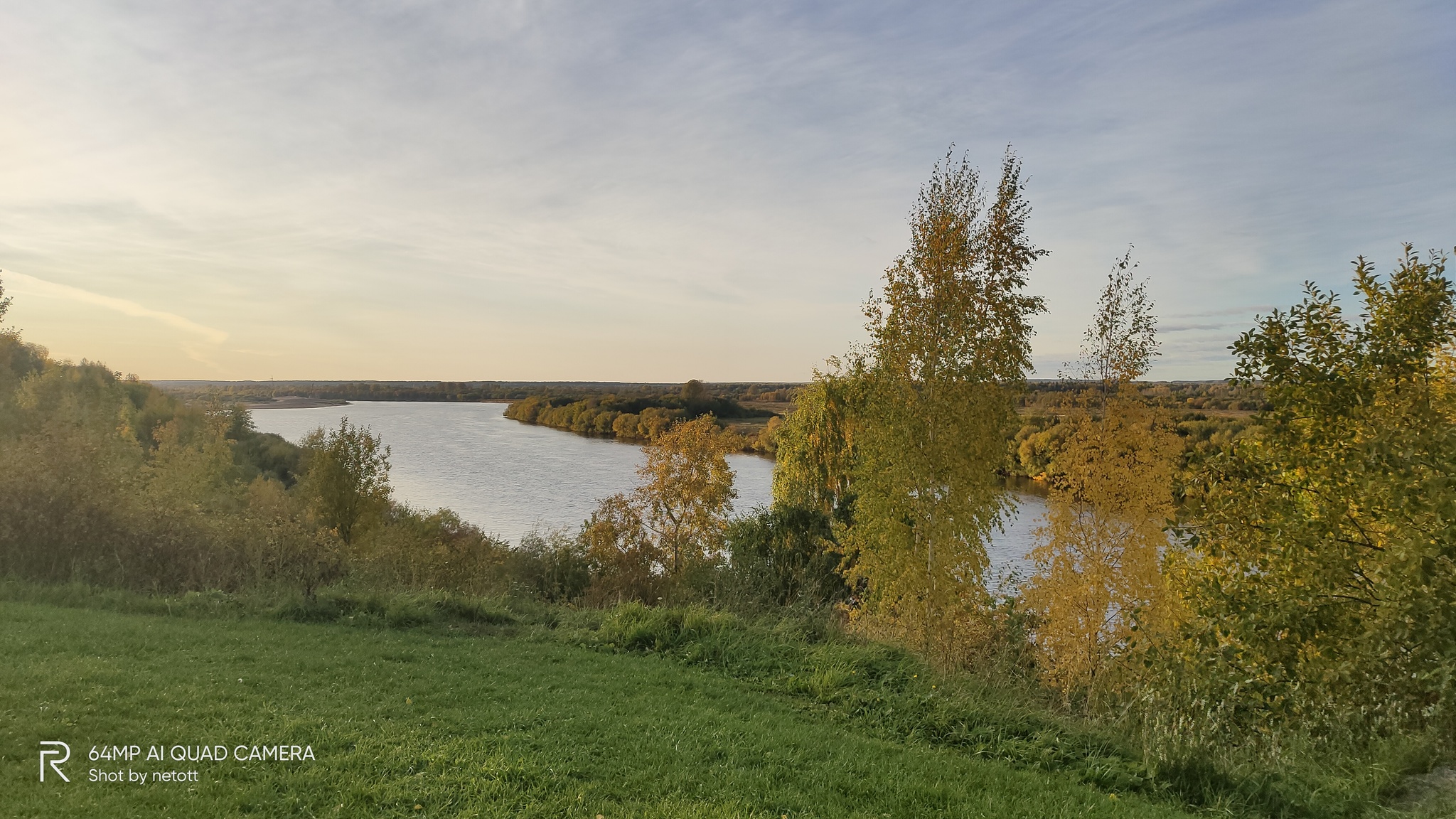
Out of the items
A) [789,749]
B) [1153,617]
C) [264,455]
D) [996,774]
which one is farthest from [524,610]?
[264,455]

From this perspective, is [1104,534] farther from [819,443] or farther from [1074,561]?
[819,443]

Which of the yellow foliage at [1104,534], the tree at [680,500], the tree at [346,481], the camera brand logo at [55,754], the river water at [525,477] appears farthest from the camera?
the river water at [525,477]

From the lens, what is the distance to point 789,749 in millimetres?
6137

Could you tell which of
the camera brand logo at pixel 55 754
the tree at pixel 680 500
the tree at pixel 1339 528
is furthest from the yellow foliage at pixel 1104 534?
the tree at pixel 680 500

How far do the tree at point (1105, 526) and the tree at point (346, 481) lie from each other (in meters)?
34.0

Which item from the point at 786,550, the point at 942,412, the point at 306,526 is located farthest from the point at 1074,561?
the point at 306,526

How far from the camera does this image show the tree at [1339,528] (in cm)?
600

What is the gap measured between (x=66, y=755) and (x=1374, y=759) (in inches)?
391

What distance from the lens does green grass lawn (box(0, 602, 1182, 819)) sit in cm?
473

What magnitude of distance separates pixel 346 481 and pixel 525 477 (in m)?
25.5

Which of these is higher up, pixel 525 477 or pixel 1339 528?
pixel 1339 528

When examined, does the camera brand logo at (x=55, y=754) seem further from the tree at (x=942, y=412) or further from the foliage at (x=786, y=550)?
the foliage at (x=786, y=550)

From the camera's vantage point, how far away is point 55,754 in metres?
4.88

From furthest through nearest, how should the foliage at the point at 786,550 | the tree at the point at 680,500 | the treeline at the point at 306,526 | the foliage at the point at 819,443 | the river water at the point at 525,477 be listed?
1. the river water at the point at 525,477
2. the tree at the point at 680,500
3. the foliage at the point at 819,443
4. the foliage at the point at 786,550
5. the treeline at the point at 306,526
